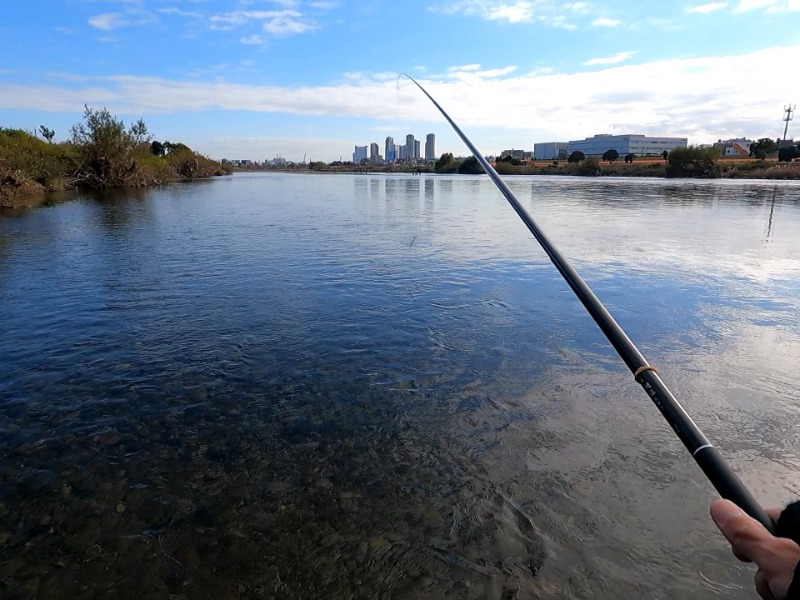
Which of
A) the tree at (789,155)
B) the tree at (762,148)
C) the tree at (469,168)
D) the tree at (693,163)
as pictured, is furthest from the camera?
the tree at (469,168)

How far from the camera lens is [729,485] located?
5.16ft

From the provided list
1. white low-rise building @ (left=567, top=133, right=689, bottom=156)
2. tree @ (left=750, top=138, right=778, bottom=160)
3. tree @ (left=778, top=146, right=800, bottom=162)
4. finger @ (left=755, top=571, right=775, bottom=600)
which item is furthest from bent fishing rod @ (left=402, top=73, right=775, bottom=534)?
white low-rise building @ (left=567, top=133, right=689, bottom=156)

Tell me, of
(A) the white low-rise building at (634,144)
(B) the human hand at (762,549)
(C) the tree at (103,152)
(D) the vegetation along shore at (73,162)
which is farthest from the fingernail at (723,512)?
(A) the white low-rise building at (634,144)

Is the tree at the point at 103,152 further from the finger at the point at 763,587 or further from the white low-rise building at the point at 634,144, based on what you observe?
the white low-rise building at the point at 634,144

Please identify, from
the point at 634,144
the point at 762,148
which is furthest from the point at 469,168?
the point at 634,144

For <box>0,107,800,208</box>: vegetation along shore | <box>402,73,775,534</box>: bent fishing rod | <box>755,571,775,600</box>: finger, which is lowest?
<box>755,571,775,600</box>: finger

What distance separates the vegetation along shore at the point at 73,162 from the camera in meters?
26.1

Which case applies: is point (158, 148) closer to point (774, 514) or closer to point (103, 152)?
point (103, 152)

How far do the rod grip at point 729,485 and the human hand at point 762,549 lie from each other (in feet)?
0.21

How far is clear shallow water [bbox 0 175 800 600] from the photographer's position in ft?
10.7

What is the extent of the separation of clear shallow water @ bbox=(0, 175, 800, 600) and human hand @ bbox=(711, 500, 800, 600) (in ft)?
6.49

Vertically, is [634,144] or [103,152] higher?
[634,144]

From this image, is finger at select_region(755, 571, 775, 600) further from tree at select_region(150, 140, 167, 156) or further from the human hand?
tree at select_region(150, 140, 167, 156)

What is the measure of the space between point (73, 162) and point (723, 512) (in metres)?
45.1
